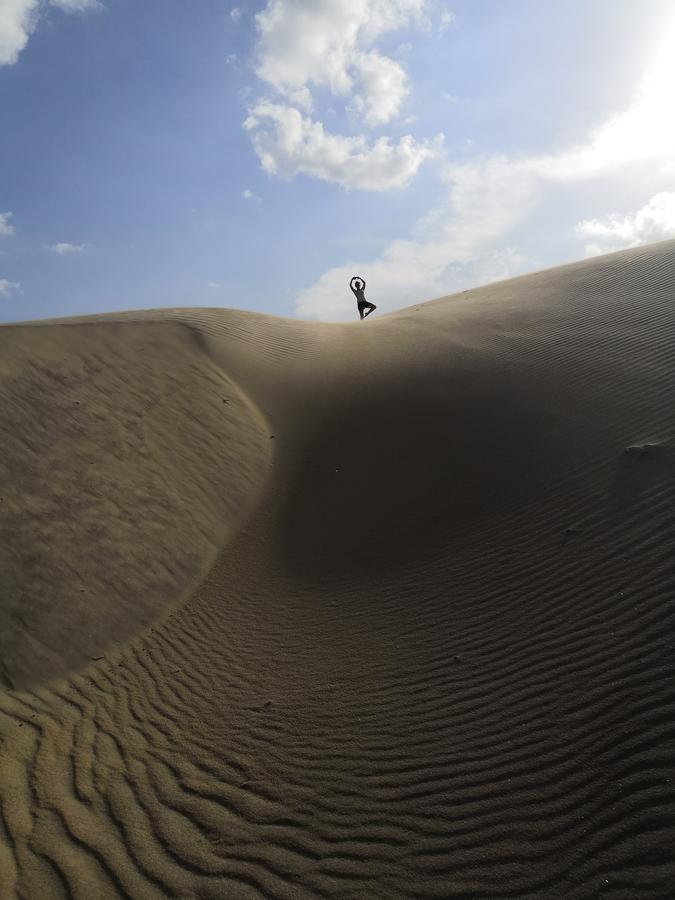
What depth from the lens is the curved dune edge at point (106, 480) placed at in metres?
6.89

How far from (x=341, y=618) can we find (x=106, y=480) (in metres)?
4.67

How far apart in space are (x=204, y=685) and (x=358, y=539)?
10.5 feet

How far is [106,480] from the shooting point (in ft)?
29.8

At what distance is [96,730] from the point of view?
17.9ft

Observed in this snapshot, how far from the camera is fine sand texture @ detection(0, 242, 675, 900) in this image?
3680 millimetres

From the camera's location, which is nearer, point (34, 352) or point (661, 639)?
point (661, 639)

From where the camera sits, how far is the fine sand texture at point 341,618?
3.68 metres

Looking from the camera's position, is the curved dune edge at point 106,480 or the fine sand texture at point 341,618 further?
the curved dune edge at point 106,480

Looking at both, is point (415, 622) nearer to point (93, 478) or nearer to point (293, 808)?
point (293, 808)

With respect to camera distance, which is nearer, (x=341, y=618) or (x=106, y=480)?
(x=341, y=618)

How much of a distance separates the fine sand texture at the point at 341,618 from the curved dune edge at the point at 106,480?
5 cm

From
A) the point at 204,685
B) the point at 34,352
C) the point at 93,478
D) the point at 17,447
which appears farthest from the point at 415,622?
the point at 34,352

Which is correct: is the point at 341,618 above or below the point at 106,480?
below

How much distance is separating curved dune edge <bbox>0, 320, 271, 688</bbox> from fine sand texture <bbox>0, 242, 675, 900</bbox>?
5cm
